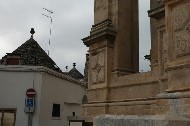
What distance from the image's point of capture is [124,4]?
9.23m

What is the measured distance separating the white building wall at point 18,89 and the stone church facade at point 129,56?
697 centimetres

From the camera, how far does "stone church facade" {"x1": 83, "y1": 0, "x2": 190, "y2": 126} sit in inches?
205

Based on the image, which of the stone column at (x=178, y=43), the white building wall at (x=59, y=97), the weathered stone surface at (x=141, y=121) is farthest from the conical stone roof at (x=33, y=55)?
the weathered stone surface at (x=141, y=121)

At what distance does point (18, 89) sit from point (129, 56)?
8.55 m

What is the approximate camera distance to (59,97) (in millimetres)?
18156

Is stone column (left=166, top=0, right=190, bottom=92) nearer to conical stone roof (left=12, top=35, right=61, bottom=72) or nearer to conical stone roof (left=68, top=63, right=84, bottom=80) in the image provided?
conical stone roof (left=12, top=35, right=61, bottom=72)

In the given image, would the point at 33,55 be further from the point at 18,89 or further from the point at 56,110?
the point at 18,89

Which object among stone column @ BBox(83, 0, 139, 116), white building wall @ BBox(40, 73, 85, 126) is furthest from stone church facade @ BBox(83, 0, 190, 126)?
white building wall @ BBox(40, 73, 85, 126)

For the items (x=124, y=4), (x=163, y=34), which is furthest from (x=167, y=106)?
(x=124, y=4)

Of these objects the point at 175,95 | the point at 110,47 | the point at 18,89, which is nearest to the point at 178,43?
the point at 175,95

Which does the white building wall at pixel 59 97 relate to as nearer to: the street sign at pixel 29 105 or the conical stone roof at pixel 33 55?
the street sign at pixel 29 105

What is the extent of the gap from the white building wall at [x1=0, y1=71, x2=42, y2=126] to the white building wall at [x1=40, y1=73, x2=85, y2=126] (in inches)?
13.4

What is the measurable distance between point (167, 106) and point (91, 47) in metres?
4.79

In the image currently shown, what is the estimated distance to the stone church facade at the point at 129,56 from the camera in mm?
5199
